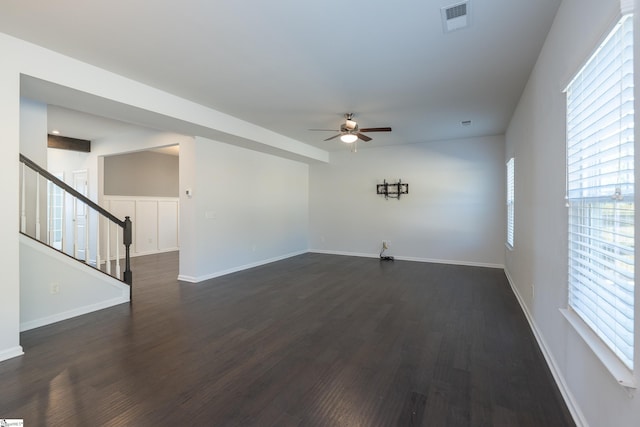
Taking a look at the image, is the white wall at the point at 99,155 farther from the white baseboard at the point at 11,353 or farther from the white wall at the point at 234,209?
the white baseboard at the point at 11,353

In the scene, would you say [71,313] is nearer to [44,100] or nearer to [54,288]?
[54,288]

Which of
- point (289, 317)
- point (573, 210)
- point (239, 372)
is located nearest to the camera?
point (573, 210)

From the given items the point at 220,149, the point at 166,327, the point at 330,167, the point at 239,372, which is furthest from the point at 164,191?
the point at 239,372

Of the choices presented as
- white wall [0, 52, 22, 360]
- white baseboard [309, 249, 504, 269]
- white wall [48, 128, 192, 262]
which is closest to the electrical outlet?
white wall [0, 52, 22, 360]

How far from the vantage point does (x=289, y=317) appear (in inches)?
133

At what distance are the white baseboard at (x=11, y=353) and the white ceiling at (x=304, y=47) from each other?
8.70 ft

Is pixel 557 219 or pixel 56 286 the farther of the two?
pixel 56 286

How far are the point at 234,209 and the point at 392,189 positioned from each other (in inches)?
143

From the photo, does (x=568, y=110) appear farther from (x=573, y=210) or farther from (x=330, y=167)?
(x=330, y=167)

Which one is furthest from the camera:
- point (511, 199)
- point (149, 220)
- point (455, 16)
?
point (149, 220)

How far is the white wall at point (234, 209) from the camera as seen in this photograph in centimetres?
500

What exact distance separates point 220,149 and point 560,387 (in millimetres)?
5374

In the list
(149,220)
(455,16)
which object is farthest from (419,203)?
(149,220)

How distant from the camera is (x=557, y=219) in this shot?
2168mm
